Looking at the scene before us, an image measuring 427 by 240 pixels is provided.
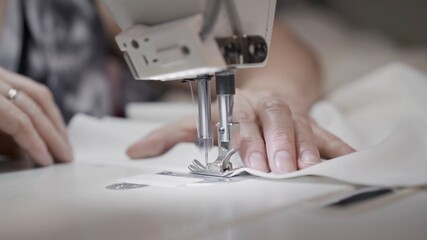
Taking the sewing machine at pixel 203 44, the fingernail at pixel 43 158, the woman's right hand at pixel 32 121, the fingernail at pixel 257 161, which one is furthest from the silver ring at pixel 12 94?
the fingernail at pixel 257 161

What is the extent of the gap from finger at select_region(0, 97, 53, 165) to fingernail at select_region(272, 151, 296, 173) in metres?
0.45

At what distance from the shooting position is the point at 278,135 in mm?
727

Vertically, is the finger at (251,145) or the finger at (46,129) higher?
the finger at (46,129)

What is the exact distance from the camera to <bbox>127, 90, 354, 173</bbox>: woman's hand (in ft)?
2.32

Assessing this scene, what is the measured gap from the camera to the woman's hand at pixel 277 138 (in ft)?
2.32

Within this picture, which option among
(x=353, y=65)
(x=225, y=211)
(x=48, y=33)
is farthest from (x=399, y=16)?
(x=225, y=211)

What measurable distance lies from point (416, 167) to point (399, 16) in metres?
1.99

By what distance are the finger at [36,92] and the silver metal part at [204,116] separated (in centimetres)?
39

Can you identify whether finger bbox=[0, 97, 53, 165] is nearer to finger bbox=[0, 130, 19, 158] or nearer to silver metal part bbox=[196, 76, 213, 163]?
finger bbox=[0, 130, 19, 158]

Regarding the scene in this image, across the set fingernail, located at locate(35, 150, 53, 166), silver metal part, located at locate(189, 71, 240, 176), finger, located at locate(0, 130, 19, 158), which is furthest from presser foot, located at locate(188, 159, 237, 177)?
finger, located at locate(0, 130, 19, 158)

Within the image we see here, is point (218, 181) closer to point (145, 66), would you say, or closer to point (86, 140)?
point (145, 66)

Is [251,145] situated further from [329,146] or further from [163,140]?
[163,140]

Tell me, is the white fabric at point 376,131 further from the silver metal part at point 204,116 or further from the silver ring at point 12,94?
the silver ring at point 12,94

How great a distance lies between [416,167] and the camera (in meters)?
0.65
